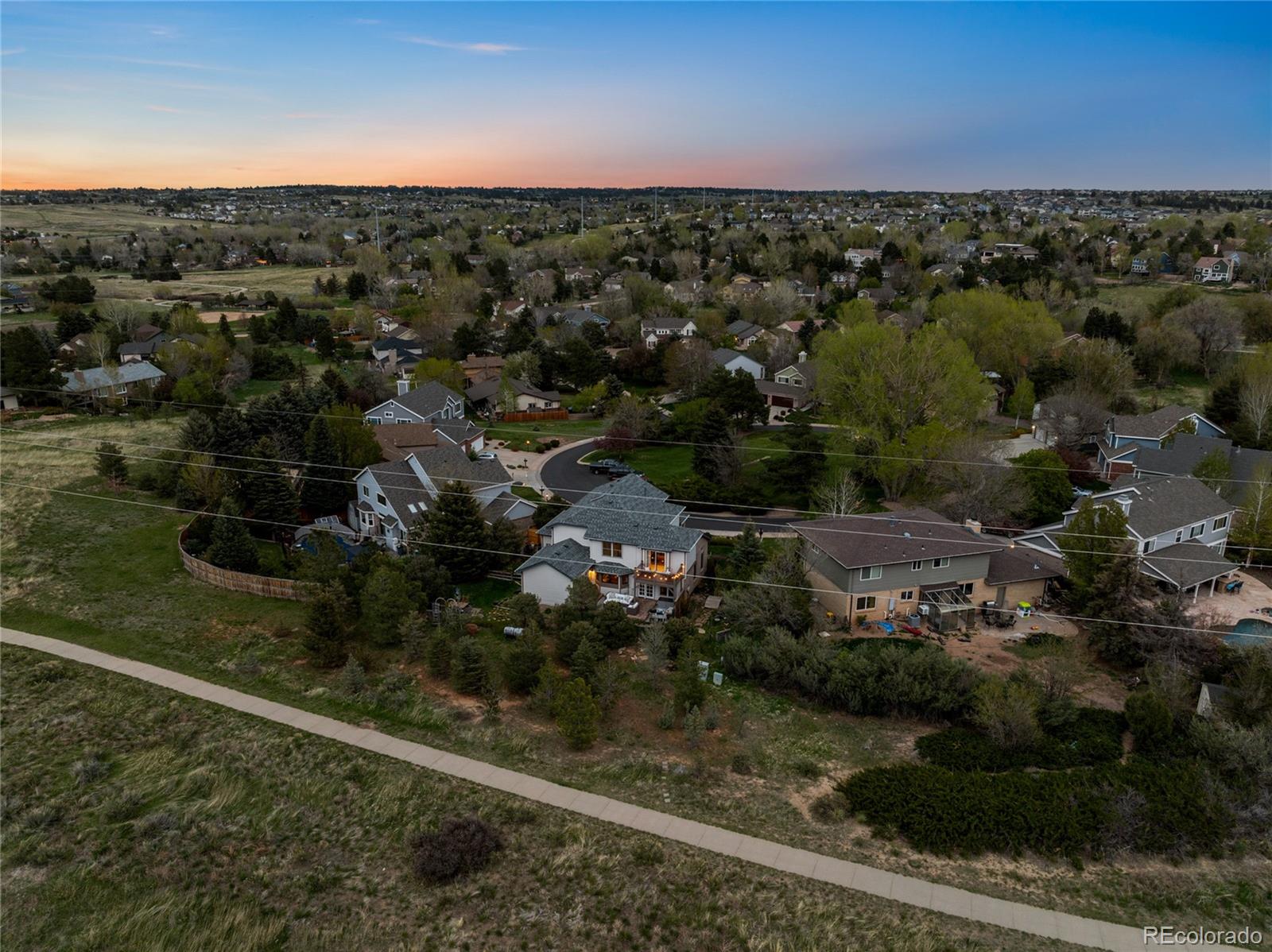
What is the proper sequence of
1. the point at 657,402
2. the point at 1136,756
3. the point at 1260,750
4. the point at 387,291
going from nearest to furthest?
the point at 1260,750 → the point at 1136,756 → the point at 657,402 → the point at 387,291

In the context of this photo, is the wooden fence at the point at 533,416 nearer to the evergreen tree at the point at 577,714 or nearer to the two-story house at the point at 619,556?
the two-story house at the point at 619,556

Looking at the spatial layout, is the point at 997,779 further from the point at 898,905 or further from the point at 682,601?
the point at 682,601

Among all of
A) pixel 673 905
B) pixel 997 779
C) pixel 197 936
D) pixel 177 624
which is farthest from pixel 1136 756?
pixel 177 624

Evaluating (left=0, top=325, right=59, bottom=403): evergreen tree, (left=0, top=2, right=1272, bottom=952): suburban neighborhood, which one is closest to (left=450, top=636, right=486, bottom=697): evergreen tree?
(left=0, top=2, right=1272, bottom=952): suburban neighborhood

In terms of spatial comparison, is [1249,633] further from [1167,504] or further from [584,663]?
[584,663]

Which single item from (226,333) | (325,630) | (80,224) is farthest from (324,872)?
(80,224)

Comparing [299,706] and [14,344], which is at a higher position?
[14,344]
